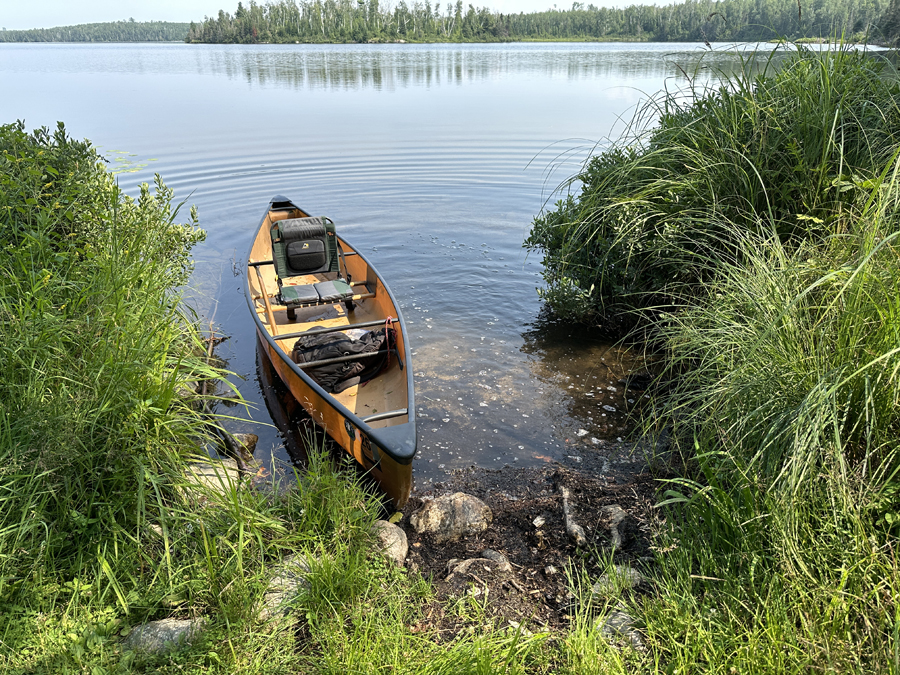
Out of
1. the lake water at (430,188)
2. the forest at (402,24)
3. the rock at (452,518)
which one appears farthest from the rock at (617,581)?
the forest at (402,24)

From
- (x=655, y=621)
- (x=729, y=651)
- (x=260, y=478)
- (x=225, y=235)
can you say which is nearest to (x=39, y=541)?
(x=260, y=478)

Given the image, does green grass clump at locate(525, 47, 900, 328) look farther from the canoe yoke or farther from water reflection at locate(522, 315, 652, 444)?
the canoe yoke

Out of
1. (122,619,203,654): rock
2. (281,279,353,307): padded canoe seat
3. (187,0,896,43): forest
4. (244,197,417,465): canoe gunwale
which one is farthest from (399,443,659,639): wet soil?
(187,0,896,43): forest

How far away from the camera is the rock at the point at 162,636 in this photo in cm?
280

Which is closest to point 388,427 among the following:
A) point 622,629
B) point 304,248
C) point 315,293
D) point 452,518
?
point 452,518

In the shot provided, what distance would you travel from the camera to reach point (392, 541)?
4078 millimetres

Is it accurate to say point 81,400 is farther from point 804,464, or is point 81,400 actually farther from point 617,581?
point 804,464

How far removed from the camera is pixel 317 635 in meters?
2.99

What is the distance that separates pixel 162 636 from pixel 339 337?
419cm

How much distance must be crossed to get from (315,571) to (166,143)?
1940cm

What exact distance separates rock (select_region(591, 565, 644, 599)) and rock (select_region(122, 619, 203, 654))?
2050 mm

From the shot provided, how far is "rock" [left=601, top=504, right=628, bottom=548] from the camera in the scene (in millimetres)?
3973

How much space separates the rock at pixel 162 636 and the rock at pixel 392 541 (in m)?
1.25

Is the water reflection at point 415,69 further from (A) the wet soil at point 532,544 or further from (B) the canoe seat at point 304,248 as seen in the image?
(A) the wet soil at point 532,544
